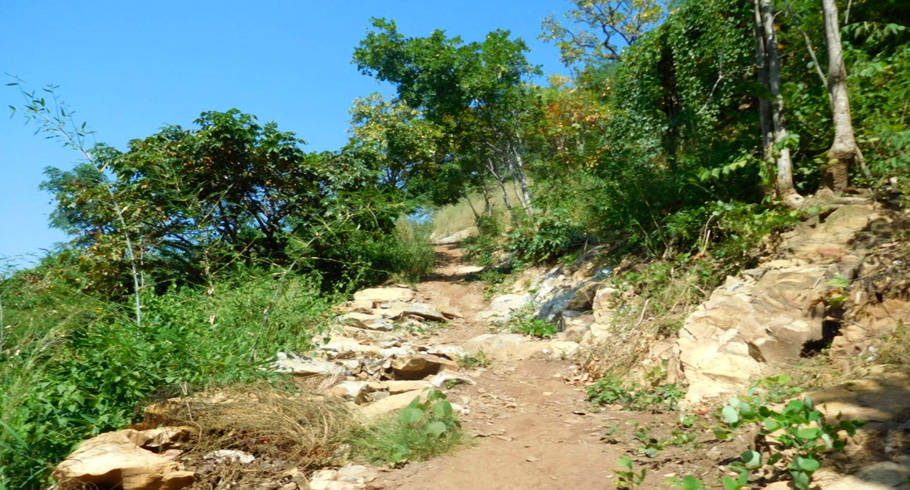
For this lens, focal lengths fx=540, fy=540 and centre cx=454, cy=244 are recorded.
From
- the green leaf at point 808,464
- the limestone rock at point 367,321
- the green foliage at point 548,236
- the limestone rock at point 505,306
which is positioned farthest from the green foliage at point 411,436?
the green foliage at point 548,236

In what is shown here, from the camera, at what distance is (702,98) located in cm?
720

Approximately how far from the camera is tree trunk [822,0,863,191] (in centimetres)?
478

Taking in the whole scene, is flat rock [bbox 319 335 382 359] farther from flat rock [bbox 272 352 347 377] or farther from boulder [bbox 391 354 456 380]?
boulder [bbox 391 354 456 380]

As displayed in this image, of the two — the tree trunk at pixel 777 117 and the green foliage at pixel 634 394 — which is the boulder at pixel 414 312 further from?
the tree trunk at pixel 777 117

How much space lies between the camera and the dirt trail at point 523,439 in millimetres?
3094

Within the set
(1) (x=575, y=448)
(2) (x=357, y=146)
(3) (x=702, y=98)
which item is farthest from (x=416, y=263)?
(1) (x=575, y=448)

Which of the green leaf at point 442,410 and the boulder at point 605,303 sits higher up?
the boulder at point 605,303

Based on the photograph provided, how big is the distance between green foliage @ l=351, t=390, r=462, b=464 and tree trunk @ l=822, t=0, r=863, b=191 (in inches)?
164

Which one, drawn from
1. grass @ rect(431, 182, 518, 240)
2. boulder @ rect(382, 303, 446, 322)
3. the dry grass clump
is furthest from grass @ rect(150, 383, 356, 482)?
grass @ rect(431, 182, 518, 240)

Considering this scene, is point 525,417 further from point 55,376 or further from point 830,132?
point 830,132

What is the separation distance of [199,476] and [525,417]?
2348 millimetres

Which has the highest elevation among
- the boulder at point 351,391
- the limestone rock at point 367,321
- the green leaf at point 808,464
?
the limestone rock at point 367,321

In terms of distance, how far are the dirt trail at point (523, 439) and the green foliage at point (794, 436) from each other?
0.76m

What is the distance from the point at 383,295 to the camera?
9.26 m
